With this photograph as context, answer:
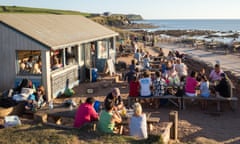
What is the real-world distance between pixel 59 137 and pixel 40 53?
21.8ft

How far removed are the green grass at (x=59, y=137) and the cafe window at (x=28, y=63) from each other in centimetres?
523

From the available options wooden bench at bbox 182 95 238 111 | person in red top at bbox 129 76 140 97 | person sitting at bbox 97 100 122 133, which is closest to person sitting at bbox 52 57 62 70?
person in red top at bbox 129 76 140 97

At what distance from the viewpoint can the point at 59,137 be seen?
758 centimetres

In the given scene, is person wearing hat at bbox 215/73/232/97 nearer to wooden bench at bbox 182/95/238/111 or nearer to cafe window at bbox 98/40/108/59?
wooden bench at bbox 182/95/238/111

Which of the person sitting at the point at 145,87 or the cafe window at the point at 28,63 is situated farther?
the cafe window at the point at 28,63

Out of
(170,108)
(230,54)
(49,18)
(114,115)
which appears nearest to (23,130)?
(114,115)

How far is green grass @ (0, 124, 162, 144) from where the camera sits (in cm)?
738

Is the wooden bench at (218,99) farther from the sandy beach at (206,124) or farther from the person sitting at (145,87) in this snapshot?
the person sitting at (145,87)

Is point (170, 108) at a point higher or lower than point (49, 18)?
lower

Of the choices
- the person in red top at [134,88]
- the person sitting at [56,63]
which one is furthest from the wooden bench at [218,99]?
the person sitting at [56,63]

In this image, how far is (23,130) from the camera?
829 centimetres

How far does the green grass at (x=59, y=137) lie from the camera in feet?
24.2

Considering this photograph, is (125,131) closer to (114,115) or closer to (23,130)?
(114,115)

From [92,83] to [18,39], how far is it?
492 cm
